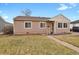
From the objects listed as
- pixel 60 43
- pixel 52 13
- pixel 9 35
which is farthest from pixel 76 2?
pixel 9 35

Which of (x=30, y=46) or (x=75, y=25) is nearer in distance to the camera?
(x=30, y=46)

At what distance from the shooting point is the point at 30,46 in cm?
637

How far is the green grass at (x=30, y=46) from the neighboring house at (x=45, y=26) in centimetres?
38

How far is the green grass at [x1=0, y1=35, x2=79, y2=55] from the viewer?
5986mm

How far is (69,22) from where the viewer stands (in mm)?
6824

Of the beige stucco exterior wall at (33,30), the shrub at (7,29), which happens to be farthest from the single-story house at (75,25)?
the shrub at (7,29)

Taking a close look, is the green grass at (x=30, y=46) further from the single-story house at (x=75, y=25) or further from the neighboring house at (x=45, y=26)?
the single-story house at (x=75, y=25)

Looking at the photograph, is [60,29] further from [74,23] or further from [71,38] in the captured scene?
[74,23]

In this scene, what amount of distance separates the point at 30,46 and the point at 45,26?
3.66 ft

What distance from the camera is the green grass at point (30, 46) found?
236 inches

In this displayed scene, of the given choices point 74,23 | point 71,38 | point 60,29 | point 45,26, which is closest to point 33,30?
point 45,26

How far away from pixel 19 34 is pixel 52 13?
1.39 m

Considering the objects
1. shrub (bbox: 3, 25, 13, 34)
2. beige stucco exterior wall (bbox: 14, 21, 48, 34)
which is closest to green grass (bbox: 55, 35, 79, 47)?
beige stucco exterior wall (bbox: 14, 21, 48, 34)

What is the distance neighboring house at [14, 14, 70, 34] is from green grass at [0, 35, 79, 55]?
0.38 m
